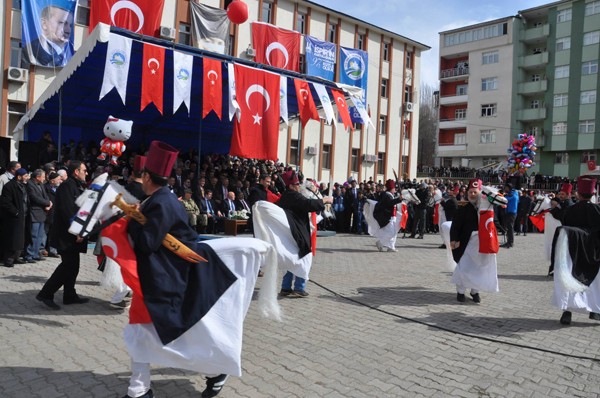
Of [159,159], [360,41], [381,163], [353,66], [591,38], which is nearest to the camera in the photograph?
[159,159]

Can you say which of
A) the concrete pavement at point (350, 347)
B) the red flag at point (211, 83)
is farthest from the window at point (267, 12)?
the concrete pavement at point (350, 347)

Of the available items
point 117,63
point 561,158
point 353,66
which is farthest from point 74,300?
point 561,158

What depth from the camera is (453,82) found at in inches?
2192

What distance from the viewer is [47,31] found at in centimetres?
1942

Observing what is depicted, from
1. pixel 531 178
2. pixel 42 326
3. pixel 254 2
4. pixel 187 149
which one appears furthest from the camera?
pixel 531 178

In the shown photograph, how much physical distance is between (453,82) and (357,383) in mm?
55991

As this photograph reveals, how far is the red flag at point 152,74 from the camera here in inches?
473

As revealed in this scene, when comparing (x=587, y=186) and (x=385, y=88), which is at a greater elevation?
(x=385, y=88)

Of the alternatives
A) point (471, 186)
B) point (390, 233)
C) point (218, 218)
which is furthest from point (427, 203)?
point (471, 186)

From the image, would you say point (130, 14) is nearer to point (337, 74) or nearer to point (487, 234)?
point (337, 74)

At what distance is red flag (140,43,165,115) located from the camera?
473 inches

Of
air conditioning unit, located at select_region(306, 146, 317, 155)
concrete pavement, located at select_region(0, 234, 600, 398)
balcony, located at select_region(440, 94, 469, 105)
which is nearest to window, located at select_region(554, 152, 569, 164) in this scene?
balcony, located at select_region(440, 94, 469, 105)

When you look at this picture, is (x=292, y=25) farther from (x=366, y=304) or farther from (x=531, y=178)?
(x=366, y=304)

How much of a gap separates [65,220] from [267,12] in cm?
2398
